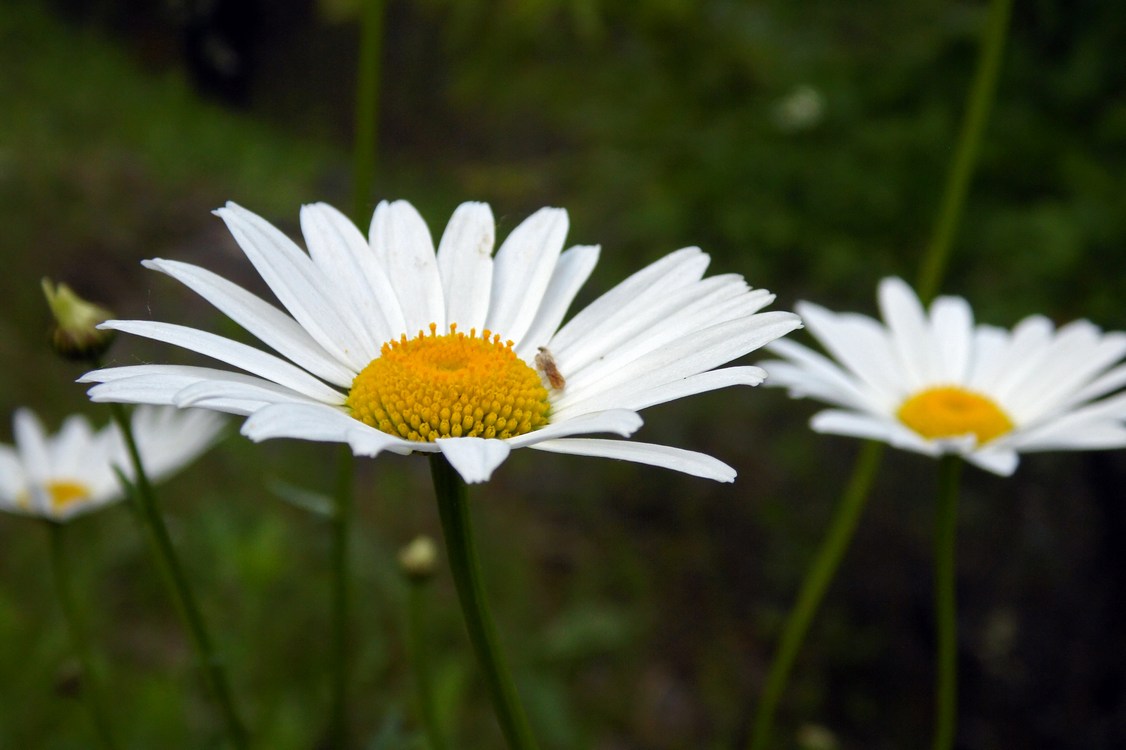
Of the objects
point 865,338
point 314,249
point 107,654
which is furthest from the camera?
point 107,654

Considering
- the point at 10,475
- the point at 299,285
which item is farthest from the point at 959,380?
the point at 10,475

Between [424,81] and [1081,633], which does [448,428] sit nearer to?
[1081,633]

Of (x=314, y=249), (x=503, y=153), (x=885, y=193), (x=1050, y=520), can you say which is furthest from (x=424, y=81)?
(x=314, y=249)

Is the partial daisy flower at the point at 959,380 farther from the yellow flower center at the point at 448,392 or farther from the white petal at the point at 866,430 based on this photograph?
the yellow flower center at the point at 448,392

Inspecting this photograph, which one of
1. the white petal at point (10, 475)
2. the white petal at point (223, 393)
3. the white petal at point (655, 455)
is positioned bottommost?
the white petal at point (655, 455)

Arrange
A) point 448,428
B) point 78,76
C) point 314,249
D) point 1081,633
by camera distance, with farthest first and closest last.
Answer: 1. point 78,76
2. point 1081,633
3. point 314,249
4. point 448,428

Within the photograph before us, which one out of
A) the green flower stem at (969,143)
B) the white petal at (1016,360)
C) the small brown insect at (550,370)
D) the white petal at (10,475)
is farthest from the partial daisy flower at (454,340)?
the white petal at (10,475)
